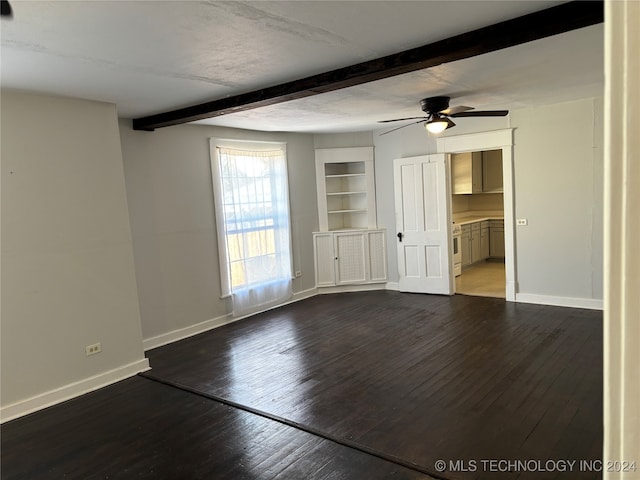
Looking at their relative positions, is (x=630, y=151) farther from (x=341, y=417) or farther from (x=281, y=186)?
(x=281, y=186)

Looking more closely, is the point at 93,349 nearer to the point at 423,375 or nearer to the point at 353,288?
the point at 423,375

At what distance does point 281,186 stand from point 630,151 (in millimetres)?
6254

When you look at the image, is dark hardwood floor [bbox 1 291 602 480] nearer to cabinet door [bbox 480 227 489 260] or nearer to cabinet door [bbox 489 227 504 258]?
cabinet door [bbox 480 227 489 260]

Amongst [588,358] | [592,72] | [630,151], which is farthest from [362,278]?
[630,151]

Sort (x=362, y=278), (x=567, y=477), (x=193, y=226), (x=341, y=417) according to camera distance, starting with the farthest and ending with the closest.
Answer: (x=362, y=278)
(x=193, y=226)
(x=341, y=417)
(x=567, y=477)

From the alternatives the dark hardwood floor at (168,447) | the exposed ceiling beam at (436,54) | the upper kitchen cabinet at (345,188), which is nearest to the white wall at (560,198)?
the upper kitchen cabinet at (345,188)

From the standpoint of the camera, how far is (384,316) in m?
5.76

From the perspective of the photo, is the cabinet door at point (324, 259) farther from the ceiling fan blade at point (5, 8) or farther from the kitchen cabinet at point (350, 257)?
the ceiling fan blade at point (5, 8)

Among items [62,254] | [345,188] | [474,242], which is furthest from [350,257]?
[62,254]

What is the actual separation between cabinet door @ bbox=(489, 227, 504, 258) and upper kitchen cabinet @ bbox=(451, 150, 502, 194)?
2.64 feet

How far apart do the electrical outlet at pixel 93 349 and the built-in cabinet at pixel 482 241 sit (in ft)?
20.2

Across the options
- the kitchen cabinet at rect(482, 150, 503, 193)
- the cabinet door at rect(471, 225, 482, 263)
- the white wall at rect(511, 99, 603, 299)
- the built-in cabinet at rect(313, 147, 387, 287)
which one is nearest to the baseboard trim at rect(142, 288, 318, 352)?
the built-in cabinet at rect(313, 147, 387, 287)

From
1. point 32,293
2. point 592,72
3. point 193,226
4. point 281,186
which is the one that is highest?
point 592,72

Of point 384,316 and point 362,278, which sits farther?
point 362,278
